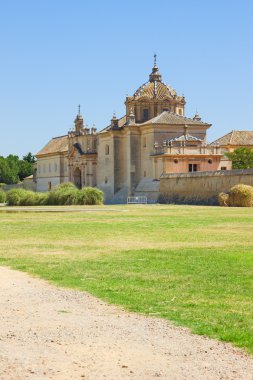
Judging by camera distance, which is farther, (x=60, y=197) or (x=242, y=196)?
(x=60, y=197)

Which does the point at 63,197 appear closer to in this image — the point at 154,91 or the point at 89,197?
the point at 89,197

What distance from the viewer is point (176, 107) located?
76188mm

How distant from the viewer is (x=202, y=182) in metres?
55.3

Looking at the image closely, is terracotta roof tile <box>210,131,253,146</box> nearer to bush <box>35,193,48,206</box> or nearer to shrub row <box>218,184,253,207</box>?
bush <box>35,193,48,206</box>

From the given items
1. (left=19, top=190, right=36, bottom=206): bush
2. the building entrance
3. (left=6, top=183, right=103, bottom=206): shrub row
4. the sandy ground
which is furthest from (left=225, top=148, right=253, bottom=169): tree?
the sandy ground

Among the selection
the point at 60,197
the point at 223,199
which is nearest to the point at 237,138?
the point at 60,197

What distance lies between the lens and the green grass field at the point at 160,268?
27.8ft

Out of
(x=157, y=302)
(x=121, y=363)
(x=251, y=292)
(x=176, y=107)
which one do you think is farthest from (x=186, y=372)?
(x=176, y=107)

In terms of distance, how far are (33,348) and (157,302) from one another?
2829mm

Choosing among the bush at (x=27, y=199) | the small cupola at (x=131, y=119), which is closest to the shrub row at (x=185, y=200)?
the small cupola at (x=131, y=119)

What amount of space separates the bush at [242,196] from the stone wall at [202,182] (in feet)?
9.01

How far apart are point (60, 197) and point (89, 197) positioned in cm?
232

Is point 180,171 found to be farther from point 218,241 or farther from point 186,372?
point 186,372

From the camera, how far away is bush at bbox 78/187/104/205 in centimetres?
5400
